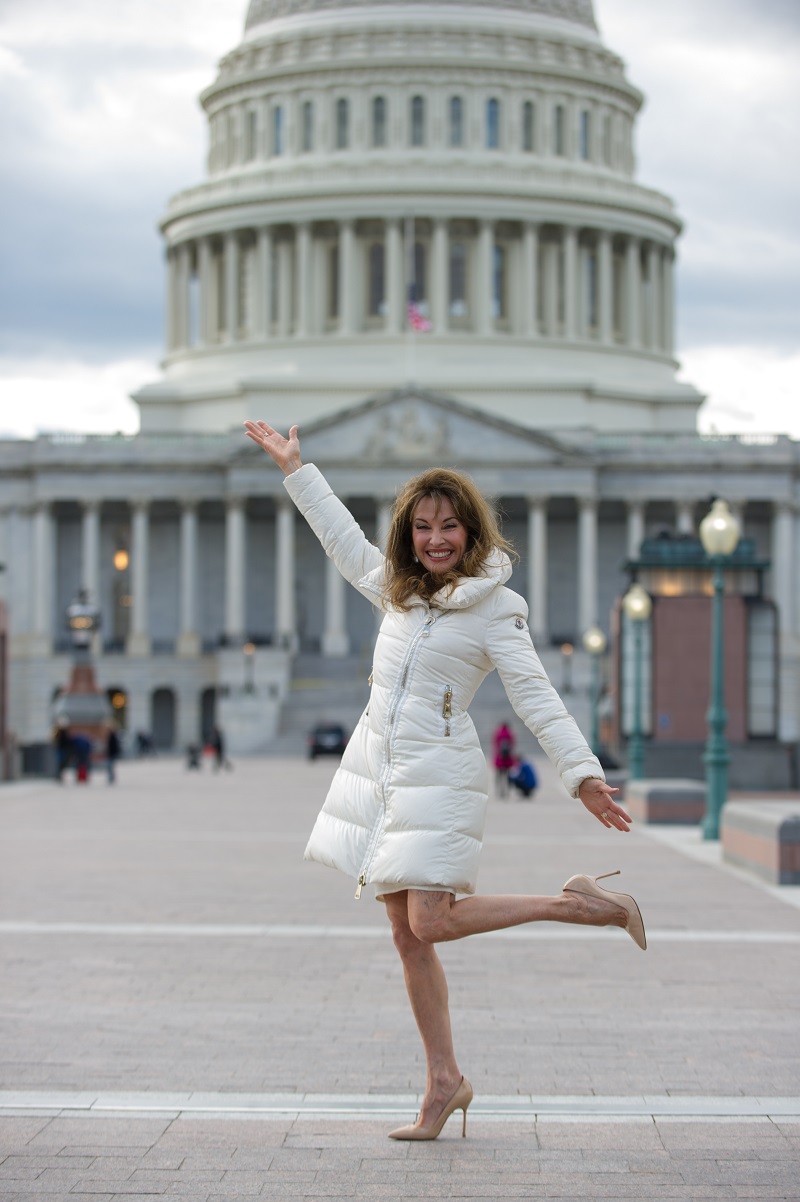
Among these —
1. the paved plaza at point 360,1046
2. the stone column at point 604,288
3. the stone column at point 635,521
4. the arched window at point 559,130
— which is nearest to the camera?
the paved plaza at point 360,1046

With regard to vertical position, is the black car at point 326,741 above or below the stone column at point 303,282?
below

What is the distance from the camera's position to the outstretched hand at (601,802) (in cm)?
848

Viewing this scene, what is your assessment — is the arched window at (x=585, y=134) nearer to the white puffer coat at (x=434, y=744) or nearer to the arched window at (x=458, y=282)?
the arched window at (x=458, y=282)

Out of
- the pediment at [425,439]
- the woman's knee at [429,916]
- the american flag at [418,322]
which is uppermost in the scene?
the american flag at [418,322]

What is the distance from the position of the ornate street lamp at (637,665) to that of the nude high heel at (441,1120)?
1200 inches

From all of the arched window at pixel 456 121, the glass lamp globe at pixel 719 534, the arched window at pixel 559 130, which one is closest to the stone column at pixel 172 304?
the arched window at pixel 456 121

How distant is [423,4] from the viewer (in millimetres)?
120562

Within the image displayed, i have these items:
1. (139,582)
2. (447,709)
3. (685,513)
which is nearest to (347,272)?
(139,582)

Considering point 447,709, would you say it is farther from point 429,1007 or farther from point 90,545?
point 90,545

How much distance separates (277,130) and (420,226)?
1188cm

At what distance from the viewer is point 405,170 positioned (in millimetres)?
116125

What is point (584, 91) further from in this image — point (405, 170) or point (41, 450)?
point (41, 450)

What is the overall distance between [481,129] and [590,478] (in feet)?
91.4

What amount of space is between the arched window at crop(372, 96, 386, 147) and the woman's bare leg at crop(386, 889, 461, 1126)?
11300 centimetres
